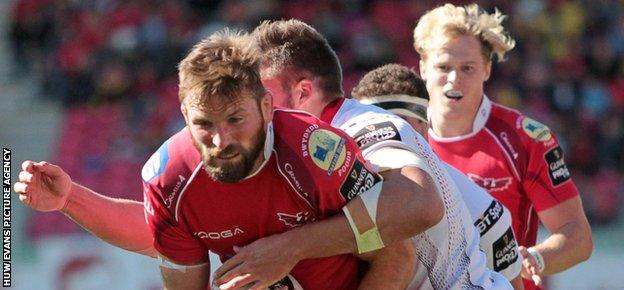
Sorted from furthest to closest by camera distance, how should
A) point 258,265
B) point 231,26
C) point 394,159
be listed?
point 231,26, point 394,159, point 258,265

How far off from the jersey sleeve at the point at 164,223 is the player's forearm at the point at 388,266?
55 cm

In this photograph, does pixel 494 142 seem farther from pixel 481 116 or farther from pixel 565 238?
pixel 565 238

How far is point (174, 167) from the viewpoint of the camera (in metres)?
3.88

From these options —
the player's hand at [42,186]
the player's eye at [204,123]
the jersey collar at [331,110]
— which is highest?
the player's eye at [204,123]

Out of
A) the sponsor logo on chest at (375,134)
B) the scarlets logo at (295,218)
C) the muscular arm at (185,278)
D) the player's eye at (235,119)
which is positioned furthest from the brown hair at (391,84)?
the player's eye at (235,119)

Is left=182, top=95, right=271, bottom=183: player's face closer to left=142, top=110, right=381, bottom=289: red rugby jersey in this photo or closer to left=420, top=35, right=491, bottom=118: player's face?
left=142, top=110, right=381, bottom=289: red rugby jersey

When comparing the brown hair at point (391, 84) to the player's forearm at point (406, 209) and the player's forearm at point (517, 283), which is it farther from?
the player's forearm at point (406, 209)

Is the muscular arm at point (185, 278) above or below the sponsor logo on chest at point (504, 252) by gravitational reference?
above

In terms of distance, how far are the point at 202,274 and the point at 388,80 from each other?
1573mm

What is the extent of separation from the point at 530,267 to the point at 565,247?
2.09 feet

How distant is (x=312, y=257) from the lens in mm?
3928

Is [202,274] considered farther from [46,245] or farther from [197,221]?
[46,245]

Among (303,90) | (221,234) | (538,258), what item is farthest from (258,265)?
(538,258)

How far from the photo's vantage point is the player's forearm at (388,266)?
13.2 ft
